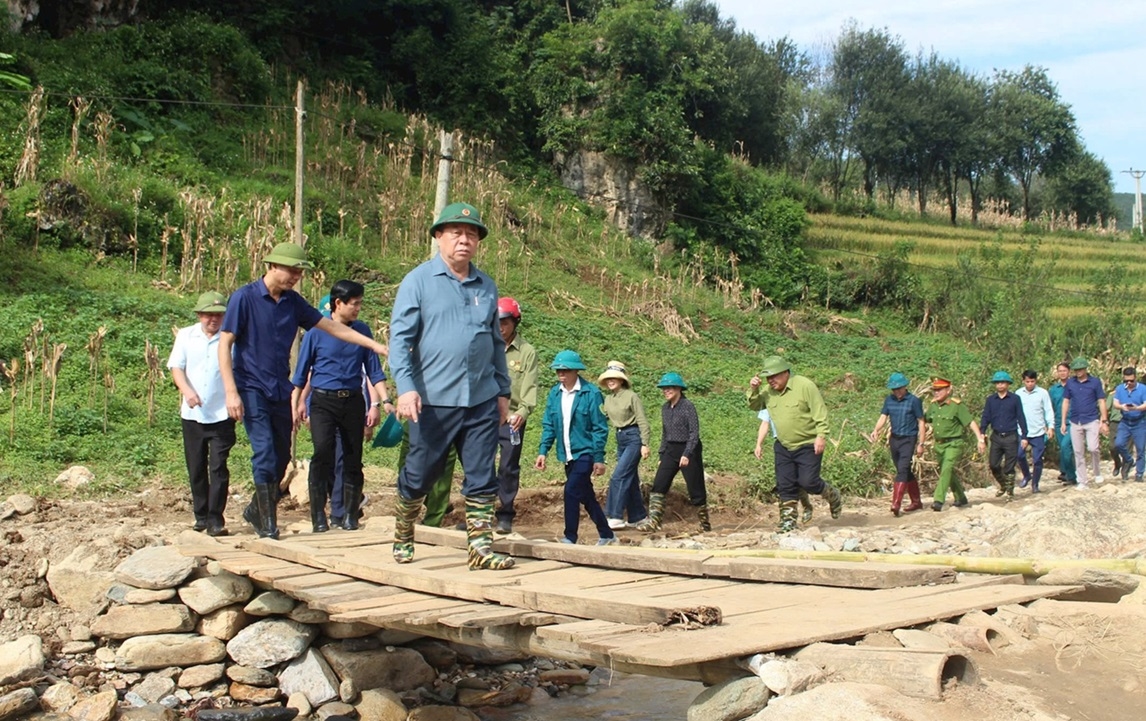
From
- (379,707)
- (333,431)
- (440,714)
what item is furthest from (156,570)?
(440,714)

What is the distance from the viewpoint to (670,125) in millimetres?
28672

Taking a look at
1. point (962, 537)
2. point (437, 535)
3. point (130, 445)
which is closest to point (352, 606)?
point (437, 535)

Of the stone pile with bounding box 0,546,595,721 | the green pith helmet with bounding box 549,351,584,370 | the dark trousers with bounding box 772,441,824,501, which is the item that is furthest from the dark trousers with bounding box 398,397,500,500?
the dark trousers with bounding box 772,441,824,501

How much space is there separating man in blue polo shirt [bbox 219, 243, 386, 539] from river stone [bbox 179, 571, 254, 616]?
2.13 feet

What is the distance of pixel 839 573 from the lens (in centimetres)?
609

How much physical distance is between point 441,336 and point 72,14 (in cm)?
2026

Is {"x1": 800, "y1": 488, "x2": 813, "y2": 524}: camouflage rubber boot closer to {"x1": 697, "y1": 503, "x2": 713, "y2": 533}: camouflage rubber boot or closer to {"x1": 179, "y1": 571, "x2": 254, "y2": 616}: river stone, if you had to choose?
{"x1": 697, "y1": 503, "x2": 713, "y2": 533}: camouflage rubber boot

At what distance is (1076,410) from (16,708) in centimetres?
1441

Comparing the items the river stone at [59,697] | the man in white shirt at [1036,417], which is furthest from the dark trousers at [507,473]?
the man in white shirt at [1036,417]

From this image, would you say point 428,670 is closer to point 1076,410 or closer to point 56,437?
point 56,437

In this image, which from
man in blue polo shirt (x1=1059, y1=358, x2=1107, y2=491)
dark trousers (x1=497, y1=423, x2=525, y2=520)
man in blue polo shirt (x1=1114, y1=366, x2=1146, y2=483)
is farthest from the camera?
man in blue polo shirt (x1=1114, y1=366, x2=1146, y2=483)

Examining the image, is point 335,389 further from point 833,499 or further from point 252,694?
point 833,499

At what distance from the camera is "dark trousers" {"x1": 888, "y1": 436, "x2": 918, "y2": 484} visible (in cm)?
A: 1383

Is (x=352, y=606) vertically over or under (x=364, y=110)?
under
